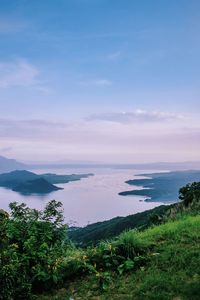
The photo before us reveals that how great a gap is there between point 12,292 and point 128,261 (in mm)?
2507

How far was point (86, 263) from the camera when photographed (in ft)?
27.1

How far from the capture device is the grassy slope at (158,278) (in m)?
6.70

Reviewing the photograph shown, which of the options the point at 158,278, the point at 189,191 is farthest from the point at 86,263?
the point at 189,191

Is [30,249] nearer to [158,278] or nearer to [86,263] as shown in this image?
[86,263]

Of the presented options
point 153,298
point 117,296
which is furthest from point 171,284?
point 117,296

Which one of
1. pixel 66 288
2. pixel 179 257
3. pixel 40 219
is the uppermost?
pixel 40 219

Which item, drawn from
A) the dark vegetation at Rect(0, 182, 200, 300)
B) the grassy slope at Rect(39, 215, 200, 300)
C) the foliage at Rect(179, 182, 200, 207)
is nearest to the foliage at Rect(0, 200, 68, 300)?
the dark vegetation at Rect(0, 182, 200, 300)

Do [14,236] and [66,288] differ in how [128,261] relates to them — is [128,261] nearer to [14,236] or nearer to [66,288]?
[66,288]

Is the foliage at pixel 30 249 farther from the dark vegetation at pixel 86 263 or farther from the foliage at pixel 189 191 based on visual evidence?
the foliage at pixel 189 191

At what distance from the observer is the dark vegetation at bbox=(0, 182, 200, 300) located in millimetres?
6801

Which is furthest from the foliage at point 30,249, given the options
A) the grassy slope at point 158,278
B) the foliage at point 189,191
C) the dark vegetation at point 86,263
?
the foliage at point 189,191

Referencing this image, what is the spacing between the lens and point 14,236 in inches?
314

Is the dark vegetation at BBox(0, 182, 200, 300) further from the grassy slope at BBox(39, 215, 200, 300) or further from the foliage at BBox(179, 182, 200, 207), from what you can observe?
the foliage at BBox(179, 182, 200, 207)

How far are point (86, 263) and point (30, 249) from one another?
1.30 meters
